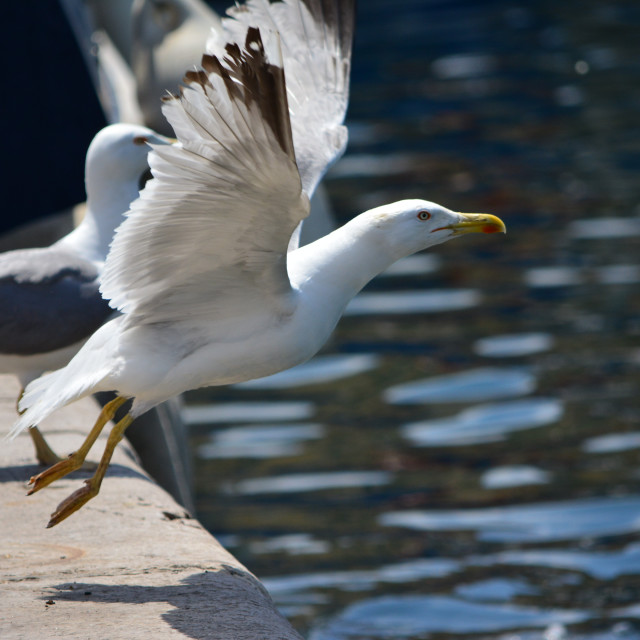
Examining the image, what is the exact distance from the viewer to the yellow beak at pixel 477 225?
3594 millimetres

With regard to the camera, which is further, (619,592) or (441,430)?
(441,430)

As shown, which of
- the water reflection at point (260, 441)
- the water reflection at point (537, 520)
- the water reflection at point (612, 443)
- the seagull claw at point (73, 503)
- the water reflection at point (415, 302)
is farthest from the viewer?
the water reflection at point (415, 302)

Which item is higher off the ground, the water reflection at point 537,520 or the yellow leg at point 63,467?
the yellow leg at point 63,467

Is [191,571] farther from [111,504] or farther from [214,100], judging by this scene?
[214,100]

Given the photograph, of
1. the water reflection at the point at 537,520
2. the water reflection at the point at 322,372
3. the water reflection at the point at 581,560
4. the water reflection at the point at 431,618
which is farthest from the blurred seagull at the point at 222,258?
the water reflection at the point at 322,372

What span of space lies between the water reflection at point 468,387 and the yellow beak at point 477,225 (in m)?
4.30

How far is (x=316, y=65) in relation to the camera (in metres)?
4.26

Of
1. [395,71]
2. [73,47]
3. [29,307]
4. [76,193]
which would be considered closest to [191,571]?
[29,307]

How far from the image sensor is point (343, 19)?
169 inches

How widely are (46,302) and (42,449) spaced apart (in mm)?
496

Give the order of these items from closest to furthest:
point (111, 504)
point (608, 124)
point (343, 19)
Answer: point (111, 504)
point (343, 19)
point (608, 124)

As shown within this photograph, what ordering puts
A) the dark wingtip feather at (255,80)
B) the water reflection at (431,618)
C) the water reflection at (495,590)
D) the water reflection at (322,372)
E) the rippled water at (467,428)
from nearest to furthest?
1. the dark wingtip feather at (255,80)
2. the water reflection at (431,618)
3. the water reflection at (495,590)
4. the rippled water at (467,428)
5. the water reflection at (322,372)

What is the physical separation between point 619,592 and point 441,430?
196cm

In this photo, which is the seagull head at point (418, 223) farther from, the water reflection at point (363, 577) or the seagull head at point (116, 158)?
the water reflection at point (363, 577)
